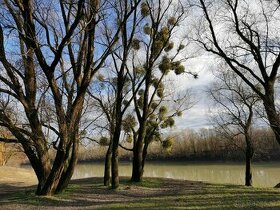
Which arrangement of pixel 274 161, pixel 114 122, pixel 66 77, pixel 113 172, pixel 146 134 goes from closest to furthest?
pixel 66 77, pixel 113 172, pixel 114 122, pixel 146 134, pixel 274 161

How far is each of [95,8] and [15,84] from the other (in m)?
3.24

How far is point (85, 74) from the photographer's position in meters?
13.9

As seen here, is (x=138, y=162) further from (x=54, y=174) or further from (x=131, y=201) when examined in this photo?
(x=54, y=174)

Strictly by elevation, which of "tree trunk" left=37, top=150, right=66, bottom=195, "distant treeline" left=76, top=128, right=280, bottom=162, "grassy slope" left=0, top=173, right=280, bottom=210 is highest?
"distant treeline" left=76, top=128, right=280, bottom=162

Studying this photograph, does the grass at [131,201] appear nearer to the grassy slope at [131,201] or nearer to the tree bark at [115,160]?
the grassy slope at [131,201]

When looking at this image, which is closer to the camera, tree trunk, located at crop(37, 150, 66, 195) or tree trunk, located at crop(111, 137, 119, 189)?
tree trunk, located at crop(37, 150, 66, 195)

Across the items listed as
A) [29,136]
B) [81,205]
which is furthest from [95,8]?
[81,205]

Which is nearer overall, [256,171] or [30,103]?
[30,103]

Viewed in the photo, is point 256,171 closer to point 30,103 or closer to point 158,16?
point 158,16

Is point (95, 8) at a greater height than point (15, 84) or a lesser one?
greater

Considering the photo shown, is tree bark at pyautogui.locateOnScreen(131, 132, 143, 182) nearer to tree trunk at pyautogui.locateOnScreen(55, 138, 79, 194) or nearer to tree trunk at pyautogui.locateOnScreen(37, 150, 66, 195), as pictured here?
tree trunk at pyautogui.locateOnScreen(55, 138, 79, 194)

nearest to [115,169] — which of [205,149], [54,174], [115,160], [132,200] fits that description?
[115,160]

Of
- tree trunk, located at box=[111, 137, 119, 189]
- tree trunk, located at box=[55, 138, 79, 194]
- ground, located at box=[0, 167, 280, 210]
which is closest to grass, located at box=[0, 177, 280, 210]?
ground, located at box=[0, 167, 280, 210]

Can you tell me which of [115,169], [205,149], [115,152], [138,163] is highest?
[205,149]
